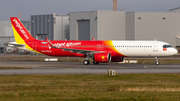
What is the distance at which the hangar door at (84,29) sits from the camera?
318 feet

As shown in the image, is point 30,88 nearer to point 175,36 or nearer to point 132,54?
point 132,54

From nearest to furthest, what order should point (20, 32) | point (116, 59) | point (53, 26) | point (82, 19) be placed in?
point (116, 59), point (20, 32), point (82, 19), point (53, 26)

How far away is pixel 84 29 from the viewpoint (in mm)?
97625

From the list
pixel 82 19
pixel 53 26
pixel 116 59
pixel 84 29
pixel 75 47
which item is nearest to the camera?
pixel 116 59

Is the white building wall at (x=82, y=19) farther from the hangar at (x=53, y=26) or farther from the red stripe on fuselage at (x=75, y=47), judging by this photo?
the red stripe on fuselage at (x=75, y=47)

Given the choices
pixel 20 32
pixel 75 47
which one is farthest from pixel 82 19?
pixel 75 47

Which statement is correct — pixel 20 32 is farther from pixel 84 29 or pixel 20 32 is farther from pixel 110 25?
pixel 84 29

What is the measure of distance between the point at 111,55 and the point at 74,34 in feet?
174

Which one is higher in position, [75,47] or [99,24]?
[99,24]

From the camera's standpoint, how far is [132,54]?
151 ft

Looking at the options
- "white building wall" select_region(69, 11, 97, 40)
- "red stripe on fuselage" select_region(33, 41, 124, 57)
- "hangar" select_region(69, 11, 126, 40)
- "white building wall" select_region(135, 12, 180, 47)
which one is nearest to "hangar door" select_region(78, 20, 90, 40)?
"hangar" select_region(69, 11, 126, 40)

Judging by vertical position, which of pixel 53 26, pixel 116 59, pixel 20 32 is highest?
pixel 53 26

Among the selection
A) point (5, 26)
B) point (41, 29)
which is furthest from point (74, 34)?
point (5, 26)

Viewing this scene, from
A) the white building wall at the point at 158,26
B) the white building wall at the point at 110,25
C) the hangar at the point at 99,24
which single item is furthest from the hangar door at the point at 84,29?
the white building wall at the point at 158,26
